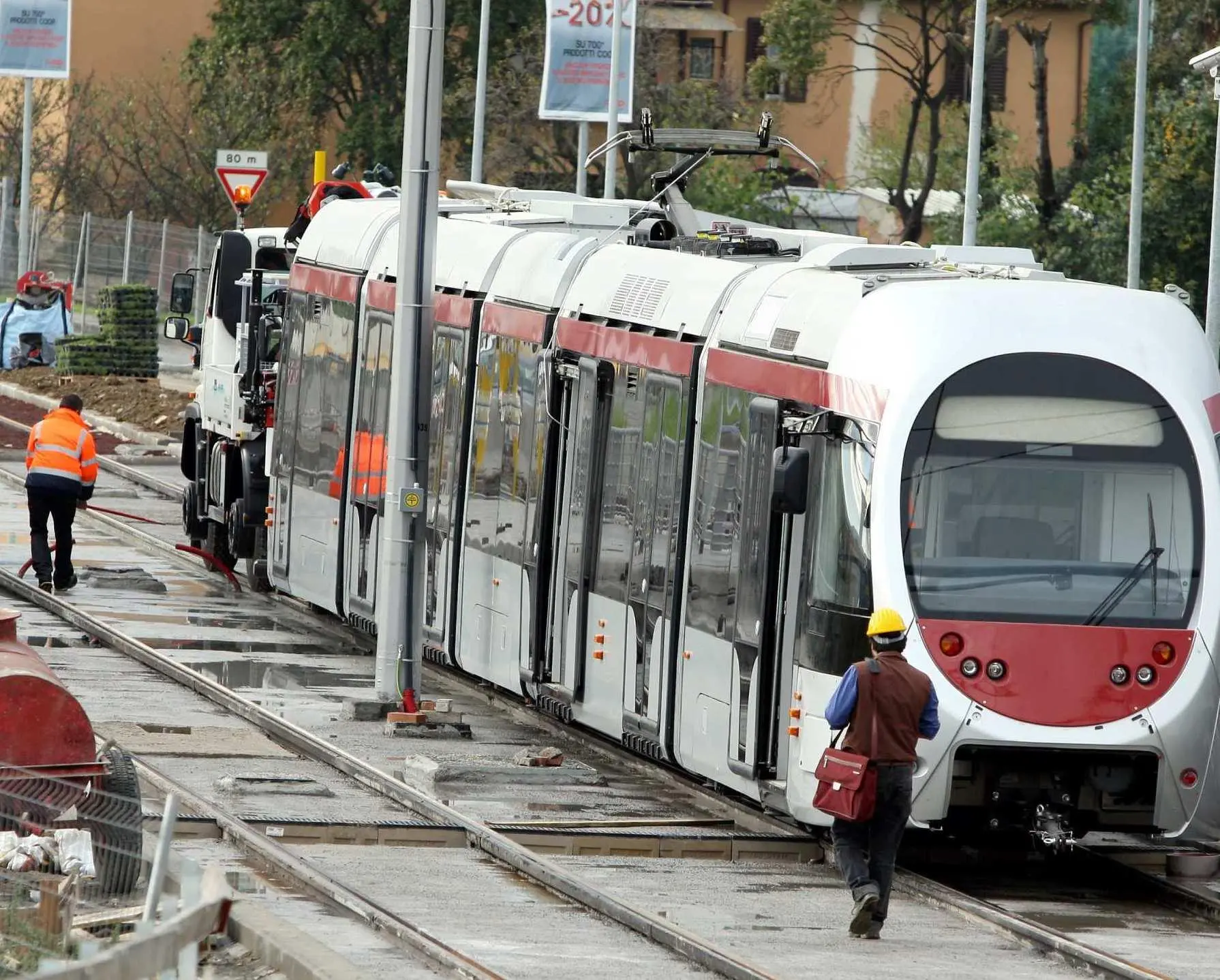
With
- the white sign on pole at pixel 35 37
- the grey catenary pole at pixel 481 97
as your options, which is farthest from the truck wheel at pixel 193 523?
the grey catenary pole at pixel 481 97

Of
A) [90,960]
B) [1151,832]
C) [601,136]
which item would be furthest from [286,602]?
[601,136]

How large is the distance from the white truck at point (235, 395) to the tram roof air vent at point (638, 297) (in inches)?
319

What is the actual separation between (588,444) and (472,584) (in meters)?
2.24

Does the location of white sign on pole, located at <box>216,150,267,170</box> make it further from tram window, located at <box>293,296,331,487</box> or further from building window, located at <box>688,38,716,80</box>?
building window, located at <box>688,38,716,80</box>

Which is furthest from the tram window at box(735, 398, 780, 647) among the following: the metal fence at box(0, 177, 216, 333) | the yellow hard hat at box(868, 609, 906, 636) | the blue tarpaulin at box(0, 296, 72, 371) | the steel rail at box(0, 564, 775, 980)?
the metal fence at box(0, 177, 216, 333)

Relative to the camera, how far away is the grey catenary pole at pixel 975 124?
33188mm

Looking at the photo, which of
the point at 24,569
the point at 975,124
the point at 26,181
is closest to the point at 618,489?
the point at 24,569

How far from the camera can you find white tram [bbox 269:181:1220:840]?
12648 millimetres

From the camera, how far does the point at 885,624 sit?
11.6m

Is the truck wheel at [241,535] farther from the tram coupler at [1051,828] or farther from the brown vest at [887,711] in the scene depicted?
the brown vest at [887,711]

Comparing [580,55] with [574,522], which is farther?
[580,55]

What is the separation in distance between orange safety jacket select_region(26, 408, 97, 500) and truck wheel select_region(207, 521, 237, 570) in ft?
7.73

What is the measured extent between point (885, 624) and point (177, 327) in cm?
1596

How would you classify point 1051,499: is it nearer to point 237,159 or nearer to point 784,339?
point 784,339
